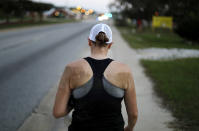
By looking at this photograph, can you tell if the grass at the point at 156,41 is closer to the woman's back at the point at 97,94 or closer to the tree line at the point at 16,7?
the woman's back at the point at 97,94

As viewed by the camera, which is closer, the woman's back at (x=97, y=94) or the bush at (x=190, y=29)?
the woman's back at (x=97, y=94)

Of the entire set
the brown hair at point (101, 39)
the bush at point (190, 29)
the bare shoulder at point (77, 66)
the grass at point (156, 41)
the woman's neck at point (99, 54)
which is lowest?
the grass at point (156, 41)

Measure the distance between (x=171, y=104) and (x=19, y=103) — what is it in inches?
120

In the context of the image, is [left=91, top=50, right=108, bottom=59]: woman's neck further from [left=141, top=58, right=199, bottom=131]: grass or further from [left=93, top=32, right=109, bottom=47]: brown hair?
[left=141, top=58, right=199, bottom=131]: grass

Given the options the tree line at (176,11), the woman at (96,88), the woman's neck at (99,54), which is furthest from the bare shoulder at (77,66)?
the tree line at (176,11)

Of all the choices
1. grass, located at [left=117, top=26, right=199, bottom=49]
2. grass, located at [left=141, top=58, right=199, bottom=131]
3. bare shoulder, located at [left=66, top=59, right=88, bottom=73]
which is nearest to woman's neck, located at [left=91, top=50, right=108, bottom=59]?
bare shoulder, located at [left=66, top=59, right=88, bottom=73]

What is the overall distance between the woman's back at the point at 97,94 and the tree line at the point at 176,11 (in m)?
18.5

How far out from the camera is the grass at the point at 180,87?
15.6 feet

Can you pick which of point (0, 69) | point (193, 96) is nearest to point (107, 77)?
point (193, 96)

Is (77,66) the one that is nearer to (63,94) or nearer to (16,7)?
(63,94)

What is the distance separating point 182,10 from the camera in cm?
3806

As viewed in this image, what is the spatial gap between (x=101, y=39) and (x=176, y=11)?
39499 mm

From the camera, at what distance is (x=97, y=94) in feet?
6.76

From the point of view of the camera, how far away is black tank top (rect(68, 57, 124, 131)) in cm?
205
